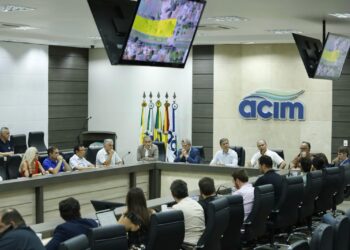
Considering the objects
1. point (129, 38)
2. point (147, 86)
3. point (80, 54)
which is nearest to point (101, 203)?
point (129, 38)

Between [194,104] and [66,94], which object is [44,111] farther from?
[194,104]

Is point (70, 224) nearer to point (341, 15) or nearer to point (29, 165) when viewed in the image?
point (29, 165)

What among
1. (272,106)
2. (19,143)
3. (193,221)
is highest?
(272,106)

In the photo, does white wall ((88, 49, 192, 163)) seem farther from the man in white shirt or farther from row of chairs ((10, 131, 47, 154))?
the man in white shirt

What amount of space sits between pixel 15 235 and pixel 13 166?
19.8 ft

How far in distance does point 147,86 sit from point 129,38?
34.5 feet

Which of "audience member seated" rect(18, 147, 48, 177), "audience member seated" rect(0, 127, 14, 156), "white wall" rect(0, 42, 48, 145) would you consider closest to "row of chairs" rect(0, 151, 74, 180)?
"audience member seated" rect(18, 147, 48, 177)

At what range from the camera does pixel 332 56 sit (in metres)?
10.3

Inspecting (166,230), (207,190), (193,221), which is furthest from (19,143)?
(166,230)

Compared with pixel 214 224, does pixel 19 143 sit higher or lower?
higher

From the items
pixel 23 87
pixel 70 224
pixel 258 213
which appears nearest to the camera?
pixel 70 224

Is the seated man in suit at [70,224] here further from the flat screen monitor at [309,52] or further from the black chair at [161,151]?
the black chair at [161,151]

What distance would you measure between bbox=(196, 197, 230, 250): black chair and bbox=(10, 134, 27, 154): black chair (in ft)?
29.0

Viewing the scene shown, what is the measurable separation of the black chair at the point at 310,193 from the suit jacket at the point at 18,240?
4432 millimetres
